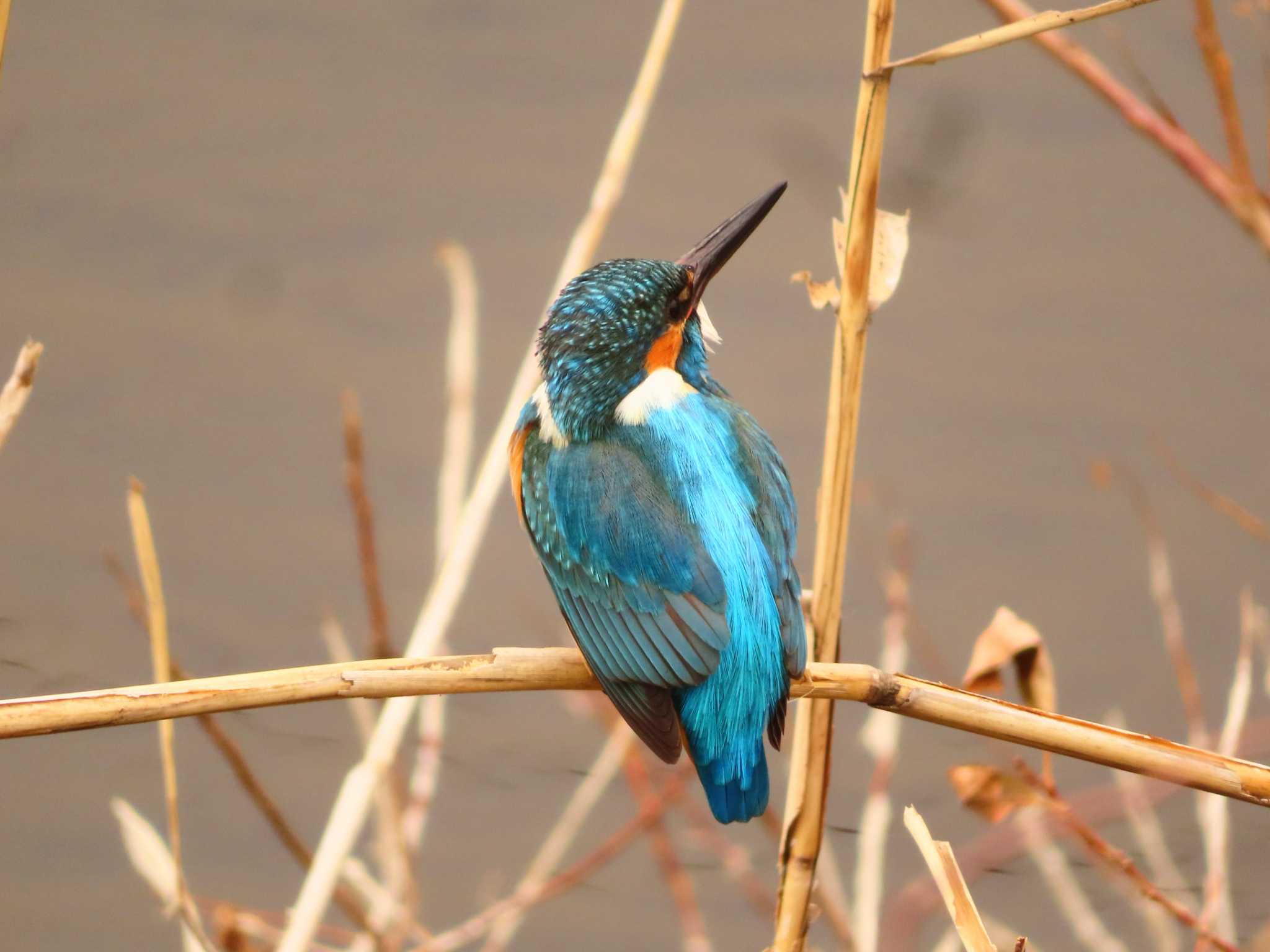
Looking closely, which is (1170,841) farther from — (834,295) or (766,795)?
(834,295)

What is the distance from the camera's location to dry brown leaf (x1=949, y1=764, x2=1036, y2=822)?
3.34 ft

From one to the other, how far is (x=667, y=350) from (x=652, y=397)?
9cm

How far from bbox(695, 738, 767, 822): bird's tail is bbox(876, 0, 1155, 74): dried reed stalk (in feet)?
2.03

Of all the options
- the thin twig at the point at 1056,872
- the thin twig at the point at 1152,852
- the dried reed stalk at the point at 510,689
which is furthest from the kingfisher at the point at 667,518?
the thin twig at the point at 1152,852

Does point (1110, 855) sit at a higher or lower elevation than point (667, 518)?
lower

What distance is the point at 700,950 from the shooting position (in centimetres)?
149

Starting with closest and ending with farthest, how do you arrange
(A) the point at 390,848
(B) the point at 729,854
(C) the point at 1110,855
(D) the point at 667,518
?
(C) the point at 1110,855 → (D) the point at 667,518 → (A) the point at 390,848 → (B) the point at 729,854

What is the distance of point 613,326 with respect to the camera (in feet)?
4.43

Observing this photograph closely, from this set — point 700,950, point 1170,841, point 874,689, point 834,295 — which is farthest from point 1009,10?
point 1170,841

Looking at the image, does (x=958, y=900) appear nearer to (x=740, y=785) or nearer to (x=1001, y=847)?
(x=740, y=785)

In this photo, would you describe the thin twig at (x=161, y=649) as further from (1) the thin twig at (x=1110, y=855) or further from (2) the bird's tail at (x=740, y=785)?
(1) the thin twig at (x=1110, y=855)

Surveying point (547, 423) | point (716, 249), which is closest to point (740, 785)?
point (547, 423)

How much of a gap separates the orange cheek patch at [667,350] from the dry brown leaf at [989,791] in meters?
0.59

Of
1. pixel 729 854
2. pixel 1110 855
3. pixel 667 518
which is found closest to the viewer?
pixel 1110 855
